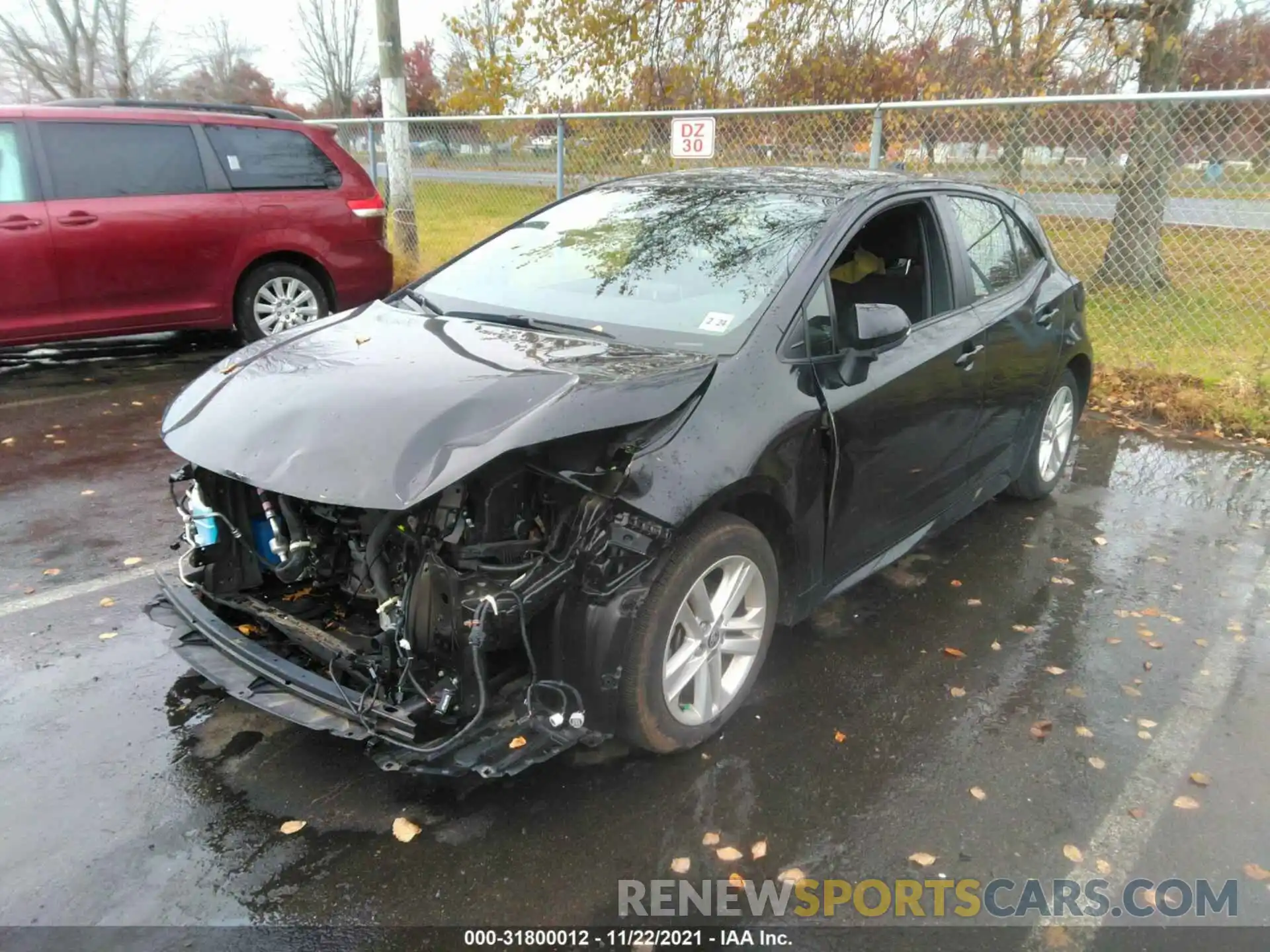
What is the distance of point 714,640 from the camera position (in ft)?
9.30

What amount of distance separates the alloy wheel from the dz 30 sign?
19.0 ft

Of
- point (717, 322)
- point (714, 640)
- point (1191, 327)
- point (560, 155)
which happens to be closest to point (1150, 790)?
point (714, 640)

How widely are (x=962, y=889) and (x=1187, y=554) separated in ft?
9.52

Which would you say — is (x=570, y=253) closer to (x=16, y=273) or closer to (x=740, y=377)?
(x=740, y=377)

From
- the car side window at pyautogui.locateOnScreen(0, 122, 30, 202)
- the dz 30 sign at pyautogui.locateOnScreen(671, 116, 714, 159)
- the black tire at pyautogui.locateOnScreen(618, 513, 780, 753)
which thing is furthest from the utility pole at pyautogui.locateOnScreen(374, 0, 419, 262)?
the black tire at pyautogui.locateOnScreen(618, 513, 780, 753)

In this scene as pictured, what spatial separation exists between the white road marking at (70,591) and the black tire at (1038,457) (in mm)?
4201

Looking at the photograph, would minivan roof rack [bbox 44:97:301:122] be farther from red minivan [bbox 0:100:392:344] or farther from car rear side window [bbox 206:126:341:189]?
car rear side window [bbox 206:126:341:189]

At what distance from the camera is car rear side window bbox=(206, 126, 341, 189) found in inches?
284

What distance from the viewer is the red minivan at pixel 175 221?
20.8 ft

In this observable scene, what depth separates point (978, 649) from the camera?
11.9ft

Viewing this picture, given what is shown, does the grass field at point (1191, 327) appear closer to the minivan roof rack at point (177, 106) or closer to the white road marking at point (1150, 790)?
the white road marking at point (1150, 790)

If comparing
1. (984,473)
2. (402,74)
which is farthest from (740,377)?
(402,74)

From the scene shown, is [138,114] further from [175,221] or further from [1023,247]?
[1023,247]

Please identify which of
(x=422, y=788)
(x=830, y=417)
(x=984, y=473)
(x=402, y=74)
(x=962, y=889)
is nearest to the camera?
(x=962, y=889)
